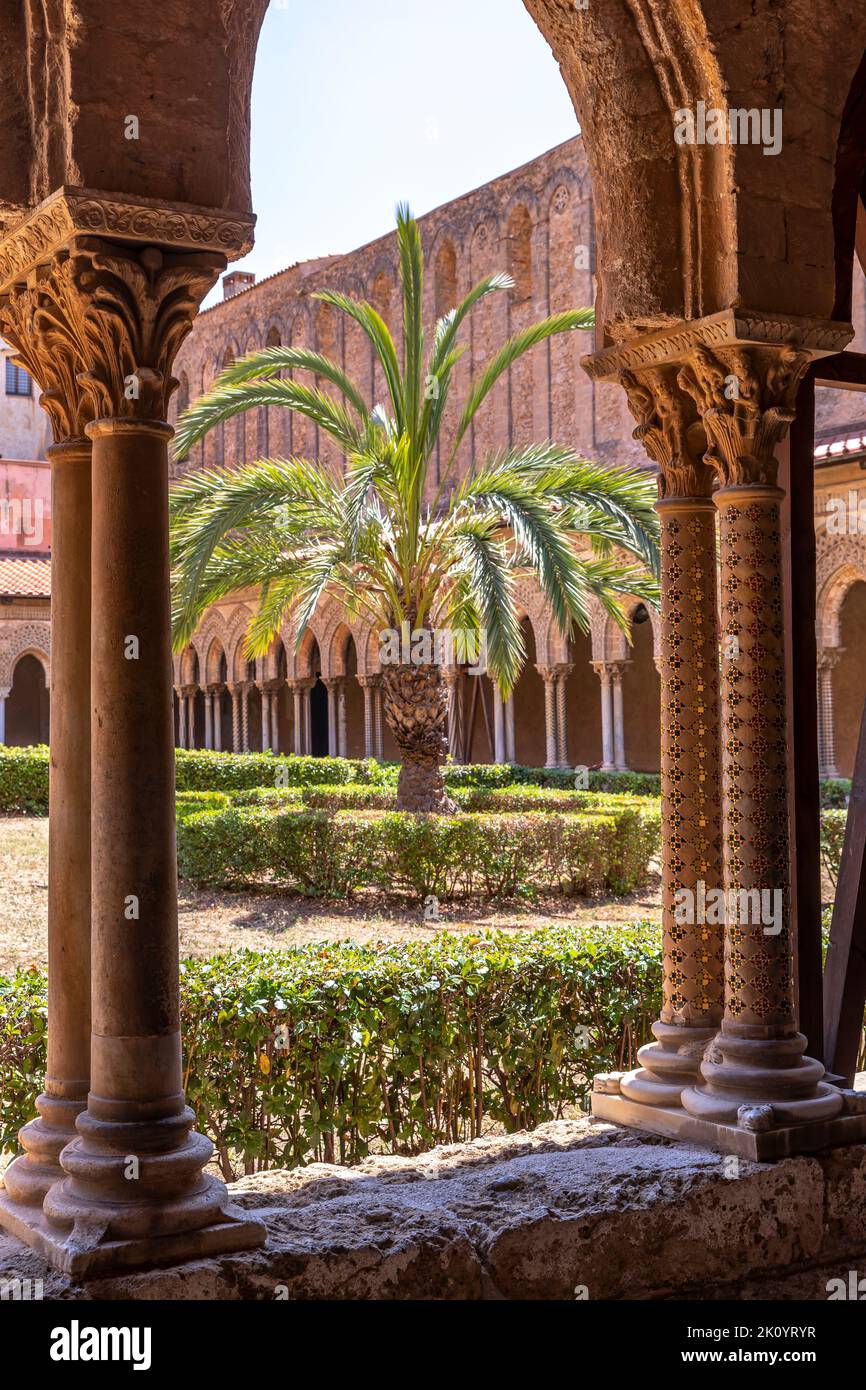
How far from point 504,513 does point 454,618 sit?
239 cm

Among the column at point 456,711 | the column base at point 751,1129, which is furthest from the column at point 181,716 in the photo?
the column base at point 751,1129

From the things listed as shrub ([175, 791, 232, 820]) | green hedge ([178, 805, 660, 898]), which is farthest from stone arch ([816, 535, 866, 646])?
shrub ([175, 791, 232, 820])

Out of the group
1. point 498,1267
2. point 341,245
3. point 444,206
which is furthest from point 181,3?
point 341,245

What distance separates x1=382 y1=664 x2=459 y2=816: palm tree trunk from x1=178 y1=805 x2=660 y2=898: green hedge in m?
0.59

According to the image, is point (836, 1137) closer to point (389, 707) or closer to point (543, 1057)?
point (543, 1057)

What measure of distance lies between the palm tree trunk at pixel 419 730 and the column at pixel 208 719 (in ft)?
57.8

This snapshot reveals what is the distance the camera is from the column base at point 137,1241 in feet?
8.46

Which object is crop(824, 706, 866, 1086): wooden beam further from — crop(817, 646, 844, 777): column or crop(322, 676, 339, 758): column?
crop(322, 676, 339, 758): column

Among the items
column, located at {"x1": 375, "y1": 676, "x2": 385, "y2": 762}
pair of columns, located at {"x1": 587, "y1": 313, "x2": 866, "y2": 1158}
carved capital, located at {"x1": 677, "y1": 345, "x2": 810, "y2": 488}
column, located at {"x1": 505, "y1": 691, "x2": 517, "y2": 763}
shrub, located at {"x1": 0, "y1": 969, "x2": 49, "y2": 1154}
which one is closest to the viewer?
pair of columns, located at {"x1": 587, "y1": 313, "x2": 866, "y2": 1158}

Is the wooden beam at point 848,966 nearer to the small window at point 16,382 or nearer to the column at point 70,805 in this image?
the column at point 70,805

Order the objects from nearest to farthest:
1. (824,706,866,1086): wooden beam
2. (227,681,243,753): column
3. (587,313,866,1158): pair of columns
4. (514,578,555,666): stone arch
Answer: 1. (587,313,866,1158): pair of columns
2. (824,706,866,1086): wooden beam
3. (514,578,555,666): stone arch
4. (227,681,243,753): column

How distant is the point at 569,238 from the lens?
23531 mm

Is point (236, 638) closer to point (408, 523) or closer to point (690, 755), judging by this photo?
point (408, 523)

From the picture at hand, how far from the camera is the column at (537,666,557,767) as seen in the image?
67.4 feet
